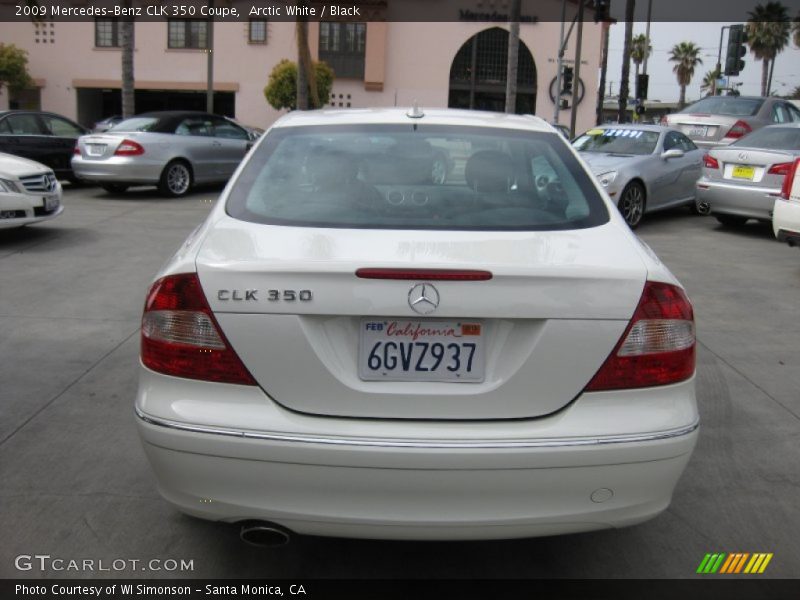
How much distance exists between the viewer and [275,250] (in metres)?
2.71

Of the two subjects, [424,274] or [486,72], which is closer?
[424,274]

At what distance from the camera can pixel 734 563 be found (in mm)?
3252

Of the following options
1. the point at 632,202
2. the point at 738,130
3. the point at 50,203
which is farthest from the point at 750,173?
the point at 50,203

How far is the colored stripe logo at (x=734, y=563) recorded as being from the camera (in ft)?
10.5

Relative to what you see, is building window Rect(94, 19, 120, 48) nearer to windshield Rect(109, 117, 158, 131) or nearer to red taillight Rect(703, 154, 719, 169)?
windshield Rect(109, 117, 158, 131)

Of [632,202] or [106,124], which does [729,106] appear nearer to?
[632,202]

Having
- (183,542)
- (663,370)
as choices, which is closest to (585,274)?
(663,370)

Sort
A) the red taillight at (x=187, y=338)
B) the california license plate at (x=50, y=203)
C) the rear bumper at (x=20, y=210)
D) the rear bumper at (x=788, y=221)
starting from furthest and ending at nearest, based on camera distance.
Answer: the california license plate at (x=50, y=203) → the rear bumper at (x=20, y=210) → the rear bumper at (x=788, y=221) → the red taillight at (x=187, y=338)

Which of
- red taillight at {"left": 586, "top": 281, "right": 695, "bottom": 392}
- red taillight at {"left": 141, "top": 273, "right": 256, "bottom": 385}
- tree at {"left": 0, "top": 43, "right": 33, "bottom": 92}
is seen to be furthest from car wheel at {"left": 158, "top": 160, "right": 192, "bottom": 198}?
tree at {"left": 0, "top": 43, "right": 33, "bottom": 92}

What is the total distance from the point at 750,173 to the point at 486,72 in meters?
39.0

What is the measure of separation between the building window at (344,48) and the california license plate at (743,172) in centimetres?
3723

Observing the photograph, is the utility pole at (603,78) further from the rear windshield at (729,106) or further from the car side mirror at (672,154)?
the car side mirror at (672,154)

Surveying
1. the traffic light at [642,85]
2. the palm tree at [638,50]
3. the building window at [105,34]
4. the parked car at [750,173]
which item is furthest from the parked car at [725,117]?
the palm tree at [638,50]

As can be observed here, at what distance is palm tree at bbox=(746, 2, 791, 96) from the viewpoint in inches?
2335
